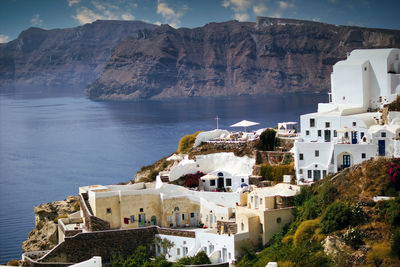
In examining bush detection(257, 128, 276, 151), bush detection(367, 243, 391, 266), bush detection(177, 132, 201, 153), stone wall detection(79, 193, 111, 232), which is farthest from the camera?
bush detection(177, 132, 201, 153)

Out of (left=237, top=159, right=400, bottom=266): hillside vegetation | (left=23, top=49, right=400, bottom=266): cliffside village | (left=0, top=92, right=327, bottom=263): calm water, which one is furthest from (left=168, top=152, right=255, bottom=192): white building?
(left=0, top=92, right=327, bottom=263): calm water

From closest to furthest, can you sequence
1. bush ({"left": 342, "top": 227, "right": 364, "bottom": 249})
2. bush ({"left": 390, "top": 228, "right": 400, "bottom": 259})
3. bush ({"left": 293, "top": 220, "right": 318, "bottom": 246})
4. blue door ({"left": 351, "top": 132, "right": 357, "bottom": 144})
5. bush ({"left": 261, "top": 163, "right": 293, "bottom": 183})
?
1. bush ({"left": 390, "top": 228, "right": 400, "bottom": 259})
2. bush ({"left": 342, "top": 227, "right": 364, "bottom": 249})
3. bush ({"left": 293, "top": 220, "right": 318, "bottom": 246})
4. blue door ({"left": 351, "top": 132, "right": 357, "bottom": 144})
5. bush ({"left": 261, "top": 163, "right": 293, "bottom": 183})

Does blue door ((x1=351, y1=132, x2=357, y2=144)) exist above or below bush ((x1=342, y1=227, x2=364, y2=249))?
above

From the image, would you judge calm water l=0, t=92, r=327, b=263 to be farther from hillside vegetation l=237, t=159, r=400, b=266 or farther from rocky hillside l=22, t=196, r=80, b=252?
hillside vegetation l=237, t=159, r=400, b=266

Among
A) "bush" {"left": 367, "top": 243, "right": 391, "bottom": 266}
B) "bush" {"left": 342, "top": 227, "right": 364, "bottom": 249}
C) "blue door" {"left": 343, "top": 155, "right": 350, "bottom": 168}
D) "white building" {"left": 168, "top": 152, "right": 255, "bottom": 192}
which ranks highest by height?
"blue door" {"left": 343, "top": 155, "right": 350, "bottom": 168}

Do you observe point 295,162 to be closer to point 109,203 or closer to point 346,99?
point 346,99

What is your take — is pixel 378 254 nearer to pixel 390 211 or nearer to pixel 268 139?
pixel 390 211

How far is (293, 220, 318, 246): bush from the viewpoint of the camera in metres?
34.6

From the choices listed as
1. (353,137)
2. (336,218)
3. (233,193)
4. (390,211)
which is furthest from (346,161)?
(390,211)

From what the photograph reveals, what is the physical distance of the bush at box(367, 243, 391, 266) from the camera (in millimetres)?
30688

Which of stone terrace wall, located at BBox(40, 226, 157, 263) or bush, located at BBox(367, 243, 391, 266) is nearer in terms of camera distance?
bush, located at BBox(367, 243, 391, 266)

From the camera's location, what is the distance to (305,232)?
34.8 metres

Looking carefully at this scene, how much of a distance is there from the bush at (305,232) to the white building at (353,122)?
6091 millimetres

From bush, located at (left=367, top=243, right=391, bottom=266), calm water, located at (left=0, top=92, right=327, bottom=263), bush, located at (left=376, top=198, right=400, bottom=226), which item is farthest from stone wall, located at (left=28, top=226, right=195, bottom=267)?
calm water, located at (left=0, top=92, right=327, bottom=263)
